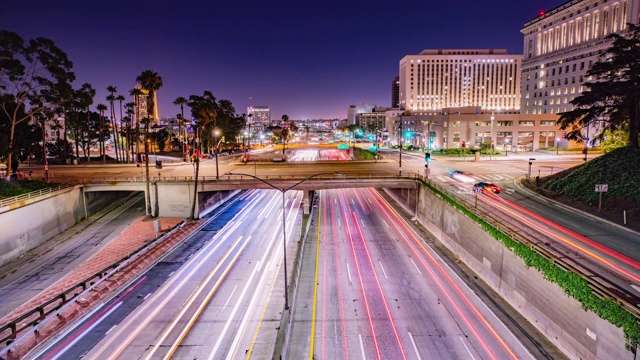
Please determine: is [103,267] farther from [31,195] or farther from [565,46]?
[565,46]

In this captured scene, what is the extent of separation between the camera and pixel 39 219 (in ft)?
133

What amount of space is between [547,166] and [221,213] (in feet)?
183

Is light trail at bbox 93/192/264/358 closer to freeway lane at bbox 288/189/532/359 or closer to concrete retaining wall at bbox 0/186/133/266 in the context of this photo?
freeway lane at bbox 288/189/532/359

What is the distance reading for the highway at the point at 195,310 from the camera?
19.8 metres

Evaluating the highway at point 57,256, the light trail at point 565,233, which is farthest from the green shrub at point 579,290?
the highway at point 57,256

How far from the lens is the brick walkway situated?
845 inches

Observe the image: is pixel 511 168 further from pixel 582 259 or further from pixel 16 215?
pixel 16 215

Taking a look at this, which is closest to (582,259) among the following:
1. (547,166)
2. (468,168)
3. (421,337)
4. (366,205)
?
(421,337)

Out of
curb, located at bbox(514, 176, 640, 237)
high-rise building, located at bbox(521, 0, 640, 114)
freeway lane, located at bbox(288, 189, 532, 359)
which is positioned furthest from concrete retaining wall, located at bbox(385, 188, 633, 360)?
high-rise building, located at bbox(521, 0, 640, 114)

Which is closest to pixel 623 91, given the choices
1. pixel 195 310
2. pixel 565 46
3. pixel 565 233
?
pixel 565 233

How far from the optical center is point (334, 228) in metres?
43.7

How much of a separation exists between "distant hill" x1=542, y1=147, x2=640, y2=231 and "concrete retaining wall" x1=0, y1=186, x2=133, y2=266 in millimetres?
55956

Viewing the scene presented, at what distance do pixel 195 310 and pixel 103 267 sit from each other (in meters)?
14.7

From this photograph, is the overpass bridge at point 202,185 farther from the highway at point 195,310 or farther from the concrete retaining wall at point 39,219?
the highway at point 195,310
